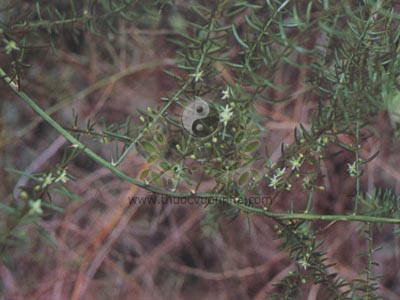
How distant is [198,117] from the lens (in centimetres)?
77

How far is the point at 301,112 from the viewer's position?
128 cm

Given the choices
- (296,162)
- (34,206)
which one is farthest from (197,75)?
(34,206)

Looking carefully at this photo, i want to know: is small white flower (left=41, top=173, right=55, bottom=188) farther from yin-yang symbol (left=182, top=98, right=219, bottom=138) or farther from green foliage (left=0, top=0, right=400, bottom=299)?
yin-yang symbol (left=182, top=98, right=219, bottom=138)

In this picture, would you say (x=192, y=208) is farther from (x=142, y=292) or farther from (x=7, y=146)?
(x=7, y=146)

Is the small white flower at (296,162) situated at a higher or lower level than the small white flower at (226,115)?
lower

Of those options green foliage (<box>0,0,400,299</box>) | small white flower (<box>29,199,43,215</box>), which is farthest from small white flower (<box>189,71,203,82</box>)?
small white flower (<box>29,199,43,215</box>)

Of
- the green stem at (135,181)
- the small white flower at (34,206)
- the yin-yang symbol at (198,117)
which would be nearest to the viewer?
the small white flower at (34,206)

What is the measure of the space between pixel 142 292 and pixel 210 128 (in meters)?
0.71

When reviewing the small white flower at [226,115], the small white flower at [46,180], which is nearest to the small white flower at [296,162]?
the small white flower at [226,115]

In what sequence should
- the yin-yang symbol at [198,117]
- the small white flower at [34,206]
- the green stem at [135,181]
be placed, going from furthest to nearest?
the yin-yang symbol at [198,117], the green stem at [135,181], the small white flower at [34,206]

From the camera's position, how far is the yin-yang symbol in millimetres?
769

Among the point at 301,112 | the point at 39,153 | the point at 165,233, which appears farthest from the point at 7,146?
the point at 301,112

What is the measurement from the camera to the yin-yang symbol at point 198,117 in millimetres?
769

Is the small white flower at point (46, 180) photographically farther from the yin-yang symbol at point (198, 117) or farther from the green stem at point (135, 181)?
the yin-yang symbol at point (198, 117)
